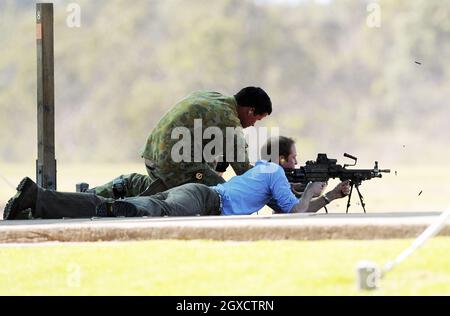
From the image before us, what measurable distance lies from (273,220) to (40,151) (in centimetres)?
285

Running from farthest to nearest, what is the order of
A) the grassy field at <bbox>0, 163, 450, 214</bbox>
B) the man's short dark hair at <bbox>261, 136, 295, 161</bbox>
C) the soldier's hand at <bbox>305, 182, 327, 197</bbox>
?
1. the grassy field at <bbox>0, 163, 450, 214</bbox>
2. the man's short dark hair at <bbox>261, 136, 295, 161</bbox>
3. the soldier's hand at <bbox>305, 182, 327, 197</bbox>

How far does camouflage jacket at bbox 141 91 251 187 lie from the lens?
880cm

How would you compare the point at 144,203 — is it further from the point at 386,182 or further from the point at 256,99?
the point at 386,182

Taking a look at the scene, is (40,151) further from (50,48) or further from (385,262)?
(385,262)

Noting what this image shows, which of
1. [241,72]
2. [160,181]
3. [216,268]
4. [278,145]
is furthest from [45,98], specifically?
[241,72]

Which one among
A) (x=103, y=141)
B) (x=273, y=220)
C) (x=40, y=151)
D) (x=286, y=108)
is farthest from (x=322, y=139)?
(x=273, y=220)

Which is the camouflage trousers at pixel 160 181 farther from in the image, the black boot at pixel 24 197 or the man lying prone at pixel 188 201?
the black boot at pixel 24 197

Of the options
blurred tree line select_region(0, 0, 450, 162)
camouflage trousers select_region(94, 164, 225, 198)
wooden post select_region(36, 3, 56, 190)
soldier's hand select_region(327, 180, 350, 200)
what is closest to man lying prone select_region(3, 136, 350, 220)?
soldier's hand select_region(327, 180, 350, 200)

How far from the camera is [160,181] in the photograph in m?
8.95

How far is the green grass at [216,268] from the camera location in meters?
6.38

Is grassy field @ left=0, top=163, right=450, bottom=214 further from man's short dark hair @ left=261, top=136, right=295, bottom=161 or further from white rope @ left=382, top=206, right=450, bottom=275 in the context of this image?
white rope @ left=382, top=206, right=450, bottom=275

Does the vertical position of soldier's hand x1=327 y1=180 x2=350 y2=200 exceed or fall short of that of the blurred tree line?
it falls short
